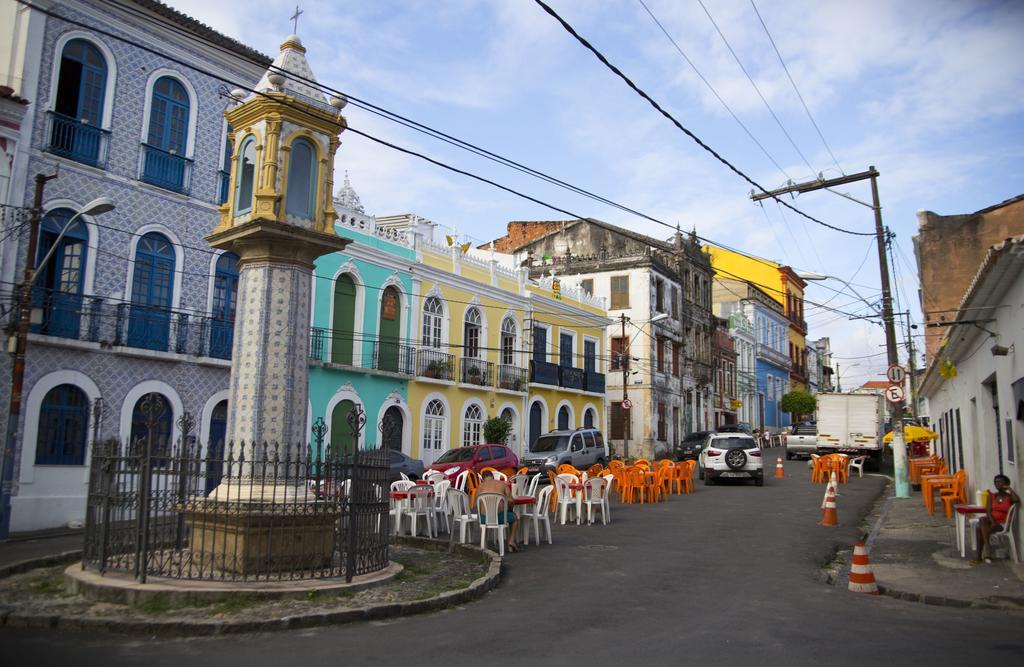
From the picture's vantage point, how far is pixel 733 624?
749 centimetres

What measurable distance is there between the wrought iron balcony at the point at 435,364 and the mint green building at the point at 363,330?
430mm

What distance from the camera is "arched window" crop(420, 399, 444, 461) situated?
26.7 meters

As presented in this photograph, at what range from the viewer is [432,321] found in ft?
90.2

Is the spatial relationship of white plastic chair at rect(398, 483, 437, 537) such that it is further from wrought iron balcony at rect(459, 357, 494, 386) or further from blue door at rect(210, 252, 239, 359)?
wrought iron balcony at rect(459, 357, 494, 386)

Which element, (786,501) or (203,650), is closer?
(203,650)

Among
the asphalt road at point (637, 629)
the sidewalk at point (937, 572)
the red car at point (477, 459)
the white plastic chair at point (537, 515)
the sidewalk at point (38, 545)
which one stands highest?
the red car at point (477, 459)

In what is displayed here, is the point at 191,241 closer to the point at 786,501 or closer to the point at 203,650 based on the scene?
the point at 203,650

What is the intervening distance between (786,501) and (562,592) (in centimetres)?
1228

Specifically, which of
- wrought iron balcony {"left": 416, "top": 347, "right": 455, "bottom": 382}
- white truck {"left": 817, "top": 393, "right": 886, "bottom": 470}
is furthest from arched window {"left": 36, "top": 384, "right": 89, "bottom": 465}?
white truck {"left": 817, "top": 393, "right": 886, "bottom": 470}

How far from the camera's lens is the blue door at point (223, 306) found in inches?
749

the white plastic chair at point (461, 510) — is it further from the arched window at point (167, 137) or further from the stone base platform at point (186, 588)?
the arched window at point (167, 137)

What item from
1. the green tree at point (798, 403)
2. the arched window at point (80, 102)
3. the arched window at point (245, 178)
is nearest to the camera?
the arched window at point (245, 178)

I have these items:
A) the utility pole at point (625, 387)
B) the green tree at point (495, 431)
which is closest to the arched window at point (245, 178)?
the green tree at point (495, 431)

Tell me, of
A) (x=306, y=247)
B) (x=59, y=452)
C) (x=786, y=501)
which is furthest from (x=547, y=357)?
(x=306, y=247)
